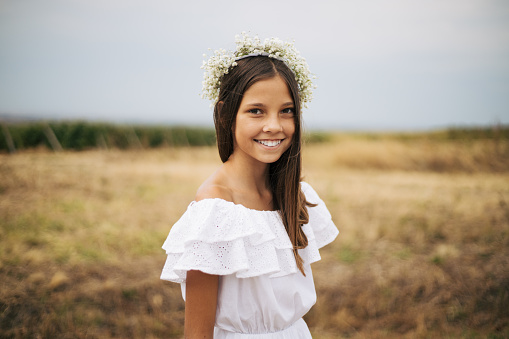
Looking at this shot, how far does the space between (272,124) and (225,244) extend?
19.4 inches

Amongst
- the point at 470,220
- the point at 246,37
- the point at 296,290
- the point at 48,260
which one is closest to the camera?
the point at 296,290

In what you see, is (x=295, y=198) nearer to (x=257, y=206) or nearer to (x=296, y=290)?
(x=257, y=206)

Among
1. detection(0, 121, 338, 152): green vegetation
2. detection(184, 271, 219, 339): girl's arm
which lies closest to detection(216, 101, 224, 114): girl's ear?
detection(184, 271, 219, 339): girl's arm

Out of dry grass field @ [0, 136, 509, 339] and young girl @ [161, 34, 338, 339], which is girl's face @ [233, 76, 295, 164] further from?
dry grass field @ [0, 136, 509, 339]

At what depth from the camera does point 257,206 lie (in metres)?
1.59

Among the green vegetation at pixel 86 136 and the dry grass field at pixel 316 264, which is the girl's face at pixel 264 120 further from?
the green vegetation at pixel 86 136

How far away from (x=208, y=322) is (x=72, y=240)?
14.8 ft

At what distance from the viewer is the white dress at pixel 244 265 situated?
1.33m

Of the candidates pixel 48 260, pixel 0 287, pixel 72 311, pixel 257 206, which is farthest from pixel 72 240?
pixel 257 206

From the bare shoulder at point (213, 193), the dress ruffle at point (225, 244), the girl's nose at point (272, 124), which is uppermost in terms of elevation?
the girl's nose at point (272, 124)

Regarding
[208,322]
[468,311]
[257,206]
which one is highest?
[257,206]

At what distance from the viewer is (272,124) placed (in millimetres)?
1475

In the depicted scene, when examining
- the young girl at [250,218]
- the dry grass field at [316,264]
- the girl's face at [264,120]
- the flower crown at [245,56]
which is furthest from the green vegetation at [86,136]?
the girl's face at [264,120]

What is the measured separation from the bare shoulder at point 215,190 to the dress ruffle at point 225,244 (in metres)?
0.04
